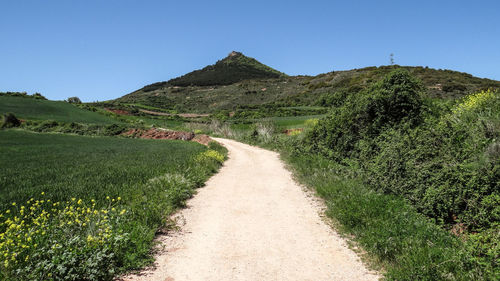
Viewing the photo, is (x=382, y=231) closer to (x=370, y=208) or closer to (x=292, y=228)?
(x=370, y=208)

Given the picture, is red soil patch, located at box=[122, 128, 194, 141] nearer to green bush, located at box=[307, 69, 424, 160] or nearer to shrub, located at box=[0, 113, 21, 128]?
shrub, located at box=[0, 113, 21, 128]

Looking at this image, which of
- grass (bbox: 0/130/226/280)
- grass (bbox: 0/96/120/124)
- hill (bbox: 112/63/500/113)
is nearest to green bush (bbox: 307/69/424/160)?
grass (bbox: 0/130/226/280)

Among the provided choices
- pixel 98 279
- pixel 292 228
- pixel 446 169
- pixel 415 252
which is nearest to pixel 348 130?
pixel 446 169

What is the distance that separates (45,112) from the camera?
54.9m

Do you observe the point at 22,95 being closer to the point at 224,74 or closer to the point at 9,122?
the point at 9,122

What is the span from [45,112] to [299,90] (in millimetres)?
66194

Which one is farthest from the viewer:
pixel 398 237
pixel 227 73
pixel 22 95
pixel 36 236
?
pixel 227 73

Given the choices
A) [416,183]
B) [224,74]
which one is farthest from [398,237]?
[224,74]

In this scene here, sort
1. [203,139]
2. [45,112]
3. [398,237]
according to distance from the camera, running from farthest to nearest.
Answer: [45,112] < [203,139] < [398,237]

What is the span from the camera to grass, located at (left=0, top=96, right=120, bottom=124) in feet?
164

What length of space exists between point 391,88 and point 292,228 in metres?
8.60

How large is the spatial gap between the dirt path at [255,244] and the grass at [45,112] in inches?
2126

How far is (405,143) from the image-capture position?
9047 millimetres

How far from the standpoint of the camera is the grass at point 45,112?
50000mm
